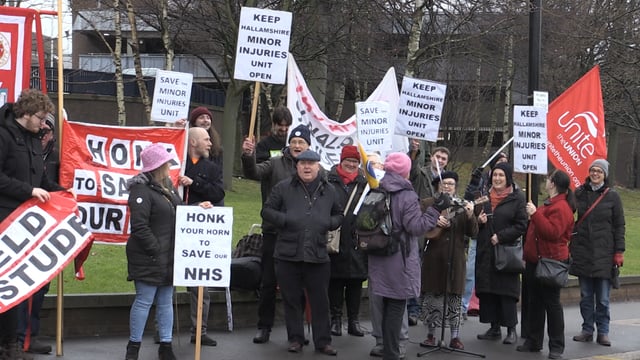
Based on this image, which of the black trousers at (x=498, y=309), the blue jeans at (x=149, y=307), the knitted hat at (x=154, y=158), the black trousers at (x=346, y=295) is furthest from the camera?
the black trousers at (x=498, y=309)

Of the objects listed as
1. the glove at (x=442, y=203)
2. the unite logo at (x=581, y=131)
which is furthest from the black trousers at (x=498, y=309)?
the unite logo at (x=581, y=131)

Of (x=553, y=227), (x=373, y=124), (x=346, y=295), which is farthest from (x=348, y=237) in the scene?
(x=553, y=227)

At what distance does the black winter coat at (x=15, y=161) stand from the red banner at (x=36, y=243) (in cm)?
13

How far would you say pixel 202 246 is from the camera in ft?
24.6

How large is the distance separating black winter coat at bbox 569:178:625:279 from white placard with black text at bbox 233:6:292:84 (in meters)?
3.79

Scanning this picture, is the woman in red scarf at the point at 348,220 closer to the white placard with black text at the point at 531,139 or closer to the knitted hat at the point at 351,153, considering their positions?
the knitted hat at the point at 351,153

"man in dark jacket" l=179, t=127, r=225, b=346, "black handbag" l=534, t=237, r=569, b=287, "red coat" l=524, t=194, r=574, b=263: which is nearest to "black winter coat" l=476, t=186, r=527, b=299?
"red coat" l=524, t=194, r=574, b=263

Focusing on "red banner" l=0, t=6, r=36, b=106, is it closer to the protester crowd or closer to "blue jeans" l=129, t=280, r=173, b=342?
the protester crowd

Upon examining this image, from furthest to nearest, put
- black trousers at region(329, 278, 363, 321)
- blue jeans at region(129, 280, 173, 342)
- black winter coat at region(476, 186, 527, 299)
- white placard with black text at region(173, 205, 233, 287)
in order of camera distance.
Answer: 1. black trousers at region(329, 278, 363, 321)
2. black winter coat at region(476, 186, 527, 299)
3. blue jeans at region(129, 280, 173, 342)
4. white placard with black text at region(173, 205, 233, 287)

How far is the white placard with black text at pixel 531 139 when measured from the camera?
10047 millimetres

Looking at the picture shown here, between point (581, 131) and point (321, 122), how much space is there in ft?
11.0

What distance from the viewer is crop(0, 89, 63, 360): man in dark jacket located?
24.0 ft

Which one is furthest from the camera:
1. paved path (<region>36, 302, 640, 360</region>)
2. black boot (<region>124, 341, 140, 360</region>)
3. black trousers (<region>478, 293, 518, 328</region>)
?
black trousers (<region>478, 293, 518, 328</region>)

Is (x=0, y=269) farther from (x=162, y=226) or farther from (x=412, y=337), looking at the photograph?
(x=412, y=337)
